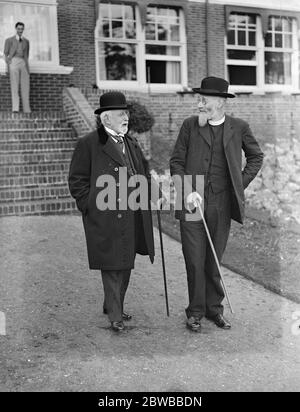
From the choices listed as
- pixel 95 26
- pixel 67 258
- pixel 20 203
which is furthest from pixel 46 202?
pixel 95 26

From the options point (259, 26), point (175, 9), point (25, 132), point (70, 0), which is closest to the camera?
point (25, 132)

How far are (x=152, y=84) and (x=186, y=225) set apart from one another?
34.4 feet

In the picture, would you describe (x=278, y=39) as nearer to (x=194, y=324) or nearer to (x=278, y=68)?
(x=278, y=68)

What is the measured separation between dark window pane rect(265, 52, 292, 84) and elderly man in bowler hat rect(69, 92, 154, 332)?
41.0ft

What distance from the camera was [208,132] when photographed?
445 cm

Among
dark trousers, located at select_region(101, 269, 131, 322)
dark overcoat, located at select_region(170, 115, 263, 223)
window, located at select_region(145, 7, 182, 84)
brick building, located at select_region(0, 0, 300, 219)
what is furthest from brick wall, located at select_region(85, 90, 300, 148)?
dark trousers, located at select_region(101, 269, 131, 322)

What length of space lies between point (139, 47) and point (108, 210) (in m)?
10.7

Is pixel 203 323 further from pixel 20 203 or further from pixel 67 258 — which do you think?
pixel 20 203

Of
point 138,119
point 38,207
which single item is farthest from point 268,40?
point 38,207

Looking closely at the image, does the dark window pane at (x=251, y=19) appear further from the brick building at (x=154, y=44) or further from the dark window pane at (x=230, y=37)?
the dark window pane at (x=230, y=37)

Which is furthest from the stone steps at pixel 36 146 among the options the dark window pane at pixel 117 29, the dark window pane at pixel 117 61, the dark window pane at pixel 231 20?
the dark window pane at pixel 231 20

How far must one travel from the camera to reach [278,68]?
1611 cm

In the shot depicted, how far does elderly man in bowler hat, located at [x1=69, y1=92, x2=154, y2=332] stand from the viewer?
433cm

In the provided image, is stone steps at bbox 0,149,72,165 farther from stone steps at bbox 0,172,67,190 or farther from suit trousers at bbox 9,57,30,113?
suit trousers at bbox 9,57,30,113
